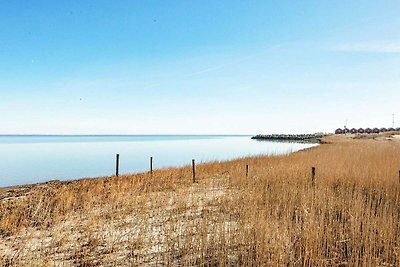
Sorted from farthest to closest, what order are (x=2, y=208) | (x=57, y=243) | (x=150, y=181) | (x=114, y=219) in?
1. (x=150, y=181)
2. (x=2, y=208)
3. (x=114, y=219)
4. (x=57, y=243)

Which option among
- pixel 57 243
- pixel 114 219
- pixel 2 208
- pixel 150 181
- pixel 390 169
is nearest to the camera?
pixel 57 243

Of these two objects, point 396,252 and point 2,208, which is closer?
point 396,252

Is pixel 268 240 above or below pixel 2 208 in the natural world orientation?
above

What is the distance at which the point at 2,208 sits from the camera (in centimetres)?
1140

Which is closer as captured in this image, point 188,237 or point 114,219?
point 188,237

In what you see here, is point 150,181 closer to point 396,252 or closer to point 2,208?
point 2,208

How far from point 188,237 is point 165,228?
4.16 feet

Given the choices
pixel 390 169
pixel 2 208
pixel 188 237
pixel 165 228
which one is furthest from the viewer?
pixel 390 169

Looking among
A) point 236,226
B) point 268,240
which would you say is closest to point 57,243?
point 236,226

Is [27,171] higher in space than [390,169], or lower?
lower

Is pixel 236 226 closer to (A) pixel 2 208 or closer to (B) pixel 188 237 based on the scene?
(B) pixel 188 237

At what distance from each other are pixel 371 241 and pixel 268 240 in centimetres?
184

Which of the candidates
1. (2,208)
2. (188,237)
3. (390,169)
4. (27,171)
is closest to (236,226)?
(188,237)

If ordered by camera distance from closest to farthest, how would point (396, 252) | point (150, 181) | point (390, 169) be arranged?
point (396, 252)
point (390, 169)
point (150, 181)
